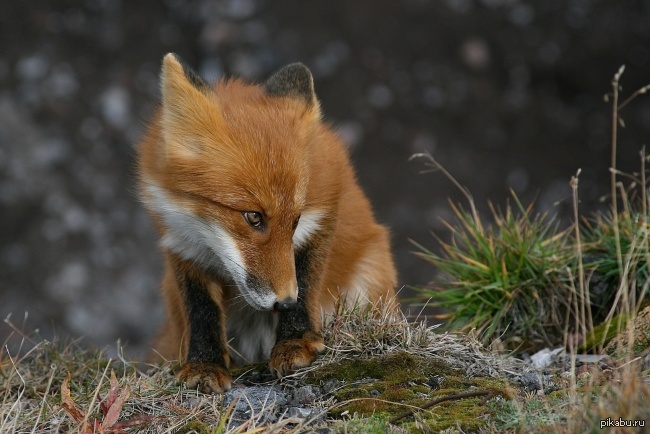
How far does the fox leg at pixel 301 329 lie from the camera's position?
15.4ft

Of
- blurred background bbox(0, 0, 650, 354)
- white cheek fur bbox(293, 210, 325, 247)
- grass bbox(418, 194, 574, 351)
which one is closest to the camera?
white cheek fur bbox(293, 210, 325, 247)

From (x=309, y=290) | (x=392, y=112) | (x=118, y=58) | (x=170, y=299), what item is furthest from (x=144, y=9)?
(x=309, y=290)

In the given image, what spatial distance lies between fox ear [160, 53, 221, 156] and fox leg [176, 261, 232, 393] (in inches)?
→ 35.0

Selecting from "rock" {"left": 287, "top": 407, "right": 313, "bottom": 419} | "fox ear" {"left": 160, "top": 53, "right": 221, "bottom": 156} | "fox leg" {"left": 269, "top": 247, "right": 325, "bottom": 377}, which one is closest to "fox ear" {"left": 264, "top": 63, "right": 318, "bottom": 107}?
"fox ear" {"left": 160, "top": 53, "right": 221, "bottom": 156}

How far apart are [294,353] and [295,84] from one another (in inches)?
67.8

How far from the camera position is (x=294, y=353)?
470 centimetres

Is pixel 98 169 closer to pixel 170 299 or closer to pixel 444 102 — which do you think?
pixel 444 102

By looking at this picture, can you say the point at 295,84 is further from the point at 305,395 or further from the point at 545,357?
the point at 545,357

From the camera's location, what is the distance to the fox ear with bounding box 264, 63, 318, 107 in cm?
514

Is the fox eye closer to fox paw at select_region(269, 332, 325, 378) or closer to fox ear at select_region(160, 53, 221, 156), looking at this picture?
fox ear at select_region(160, 53, 221, 156)

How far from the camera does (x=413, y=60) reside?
1262cm

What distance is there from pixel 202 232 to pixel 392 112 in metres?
8.03

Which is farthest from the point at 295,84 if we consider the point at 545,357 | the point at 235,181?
the point at 545,357

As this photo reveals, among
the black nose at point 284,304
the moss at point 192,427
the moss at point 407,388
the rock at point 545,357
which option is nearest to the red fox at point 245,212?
the black nose at point 284,304
